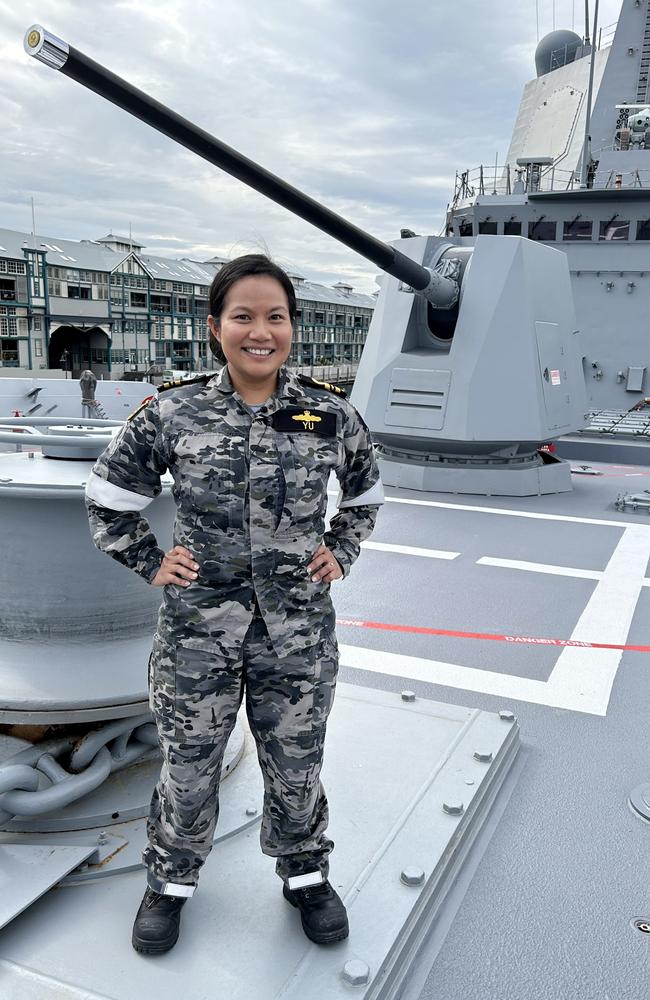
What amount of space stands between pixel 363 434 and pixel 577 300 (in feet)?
26.1

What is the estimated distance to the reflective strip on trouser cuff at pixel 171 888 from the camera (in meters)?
1.19

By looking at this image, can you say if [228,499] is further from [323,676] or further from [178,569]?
[323,676]

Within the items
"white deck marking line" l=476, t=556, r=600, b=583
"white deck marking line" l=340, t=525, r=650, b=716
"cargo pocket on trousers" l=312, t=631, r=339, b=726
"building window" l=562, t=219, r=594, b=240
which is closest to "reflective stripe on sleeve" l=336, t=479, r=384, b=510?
"cargo pocket on trousers" l=312, t=631, r=339, b=726

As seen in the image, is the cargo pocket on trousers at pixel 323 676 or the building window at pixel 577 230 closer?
the cargo pocket on trousers at pixel 323 676

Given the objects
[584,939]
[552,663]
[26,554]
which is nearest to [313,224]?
[552,663]

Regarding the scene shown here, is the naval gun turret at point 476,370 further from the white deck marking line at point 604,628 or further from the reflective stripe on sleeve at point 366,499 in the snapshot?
the reflective stripe on sleeve at point 366,499

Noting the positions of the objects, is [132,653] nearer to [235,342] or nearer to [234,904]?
[234,904]

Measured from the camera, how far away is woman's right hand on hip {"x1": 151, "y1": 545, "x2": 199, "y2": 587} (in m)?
1.11

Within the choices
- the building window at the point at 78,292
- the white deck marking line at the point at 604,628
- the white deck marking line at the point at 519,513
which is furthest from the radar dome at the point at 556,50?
the building window at the point at 78,292

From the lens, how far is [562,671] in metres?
2.38

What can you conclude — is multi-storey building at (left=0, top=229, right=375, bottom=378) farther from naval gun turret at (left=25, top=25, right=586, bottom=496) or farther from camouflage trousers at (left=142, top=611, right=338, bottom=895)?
camouflage trousers at (left=142, top=611, right=338, bottom=895)

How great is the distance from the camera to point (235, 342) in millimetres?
1117

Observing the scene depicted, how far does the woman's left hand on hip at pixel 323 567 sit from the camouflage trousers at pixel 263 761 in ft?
0.32

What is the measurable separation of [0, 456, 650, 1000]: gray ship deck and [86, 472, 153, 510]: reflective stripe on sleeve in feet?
2.15
